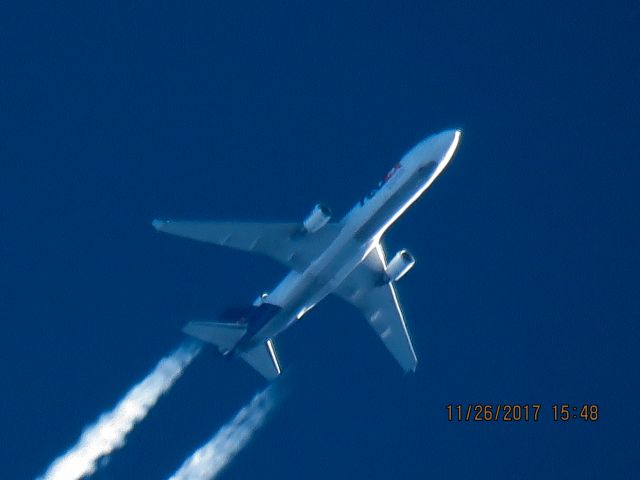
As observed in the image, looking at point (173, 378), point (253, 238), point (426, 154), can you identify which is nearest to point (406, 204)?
point (426, 154)

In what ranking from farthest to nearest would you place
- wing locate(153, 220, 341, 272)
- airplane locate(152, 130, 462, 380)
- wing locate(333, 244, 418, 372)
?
wing locate(333, 244, 418, 372), wing locate(153, 220, 341, 272), airplane locate(152, 130, 462, 380)

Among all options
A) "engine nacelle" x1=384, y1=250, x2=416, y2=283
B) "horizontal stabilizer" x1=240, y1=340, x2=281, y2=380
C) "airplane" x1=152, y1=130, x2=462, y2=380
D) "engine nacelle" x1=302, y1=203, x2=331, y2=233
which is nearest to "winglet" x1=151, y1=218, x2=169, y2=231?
"airplane" x1=152, y1=130, x2=462, y2=380

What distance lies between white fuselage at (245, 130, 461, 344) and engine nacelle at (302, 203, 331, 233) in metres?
2.13

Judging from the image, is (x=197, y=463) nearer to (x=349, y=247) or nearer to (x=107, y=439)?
(x=107, y=439)

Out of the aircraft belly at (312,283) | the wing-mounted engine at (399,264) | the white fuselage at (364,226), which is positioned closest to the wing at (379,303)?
the wing-mounted engine at (399,264)

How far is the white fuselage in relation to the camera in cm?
6819

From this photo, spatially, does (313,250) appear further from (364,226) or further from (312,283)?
(364,226)

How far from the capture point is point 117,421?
76.6m

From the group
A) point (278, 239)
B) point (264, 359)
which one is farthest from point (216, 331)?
point (278, 239)

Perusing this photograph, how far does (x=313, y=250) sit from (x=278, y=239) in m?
2.03

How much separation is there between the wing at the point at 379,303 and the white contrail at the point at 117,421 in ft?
34.3

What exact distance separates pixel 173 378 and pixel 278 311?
34.4 ft

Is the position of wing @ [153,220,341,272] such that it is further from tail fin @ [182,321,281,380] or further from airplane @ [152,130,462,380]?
tail fin @ [182,321,281,380]

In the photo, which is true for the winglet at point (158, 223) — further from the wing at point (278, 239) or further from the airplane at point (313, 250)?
the wing at point (278, 239)
